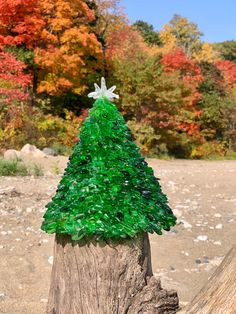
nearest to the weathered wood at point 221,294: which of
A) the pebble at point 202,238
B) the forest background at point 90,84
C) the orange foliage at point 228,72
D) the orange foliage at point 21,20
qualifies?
the pebble at point 202,238

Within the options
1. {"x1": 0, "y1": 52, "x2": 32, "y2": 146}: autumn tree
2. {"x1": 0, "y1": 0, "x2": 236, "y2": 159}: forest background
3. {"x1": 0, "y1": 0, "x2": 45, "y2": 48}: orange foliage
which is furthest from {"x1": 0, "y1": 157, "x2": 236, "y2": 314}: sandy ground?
{"x1": 0, "y1": 0, "x2": 45, "y2": 48}: orange foliage

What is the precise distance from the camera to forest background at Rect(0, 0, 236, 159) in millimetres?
17500

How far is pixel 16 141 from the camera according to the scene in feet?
51.3

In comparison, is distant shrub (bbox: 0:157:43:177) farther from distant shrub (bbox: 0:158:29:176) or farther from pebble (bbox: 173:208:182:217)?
pebble (bbox: 173:208:182:217)

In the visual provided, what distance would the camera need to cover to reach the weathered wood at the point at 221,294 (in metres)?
2.07

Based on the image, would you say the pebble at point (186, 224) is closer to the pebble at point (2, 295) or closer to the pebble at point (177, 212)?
the pebble at point (177, 212)

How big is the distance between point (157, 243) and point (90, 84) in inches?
632

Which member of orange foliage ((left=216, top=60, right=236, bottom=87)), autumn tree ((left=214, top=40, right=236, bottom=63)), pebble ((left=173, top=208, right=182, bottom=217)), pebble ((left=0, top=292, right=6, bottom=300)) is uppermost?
autumn tree ((left=214, top=40, right=236, bottom=63))

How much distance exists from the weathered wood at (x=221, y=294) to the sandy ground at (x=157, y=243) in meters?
2.12

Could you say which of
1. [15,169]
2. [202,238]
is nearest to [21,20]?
[15,169]

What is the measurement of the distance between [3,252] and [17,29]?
44.6 feet

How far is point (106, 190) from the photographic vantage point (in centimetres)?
262

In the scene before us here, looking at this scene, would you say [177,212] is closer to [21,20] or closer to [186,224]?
[186,224]

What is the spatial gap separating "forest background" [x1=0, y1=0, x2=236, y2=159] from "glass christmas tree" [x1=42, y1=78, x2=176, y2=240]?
42.4ft
